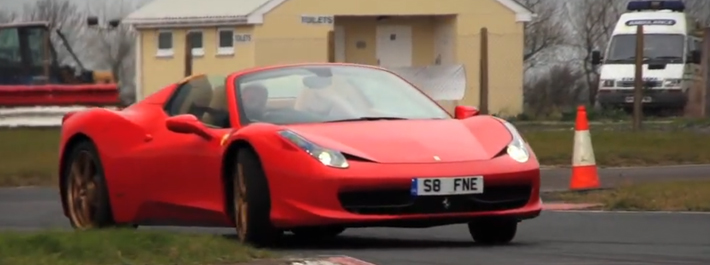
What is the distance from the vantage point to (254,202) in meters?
9.34

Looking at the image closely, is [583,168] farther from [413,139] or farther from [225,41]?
[225,41]

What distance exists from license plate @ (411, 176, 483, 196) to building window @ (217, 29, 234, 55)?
30.1 m

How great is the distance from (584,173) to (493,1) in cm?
2449

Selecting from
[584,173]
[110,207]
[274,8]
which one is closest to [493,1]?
[274,8]

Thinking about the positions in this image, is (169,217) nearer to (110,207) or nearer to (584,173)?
(110,207)

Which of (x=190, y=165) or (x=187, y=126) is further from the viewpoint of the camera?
(x=190, y=165)

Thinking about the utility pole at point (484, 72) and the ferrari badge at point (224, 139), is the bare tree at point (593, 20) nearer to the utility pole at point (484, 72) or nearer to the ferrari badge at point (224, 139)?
the utility pole at point (484, 72)

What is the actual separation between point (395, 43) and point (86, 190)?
95.7 feet

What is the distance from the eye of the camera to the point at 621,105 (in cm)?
3459

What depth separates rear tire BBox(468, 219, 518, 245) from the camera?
32.5 ft

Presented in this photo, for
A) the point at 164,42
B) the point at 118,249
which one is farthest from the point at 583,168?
the point at 164,42

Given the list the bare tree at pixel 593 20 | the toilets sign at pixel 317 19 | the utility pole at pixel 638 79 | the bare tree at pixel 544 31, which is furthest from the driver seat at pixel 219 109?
the bare tree at pixel 593 20

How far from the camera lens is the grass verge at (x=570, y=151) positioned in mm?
19516

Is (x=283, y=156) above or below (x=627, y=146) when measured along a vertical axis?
above
